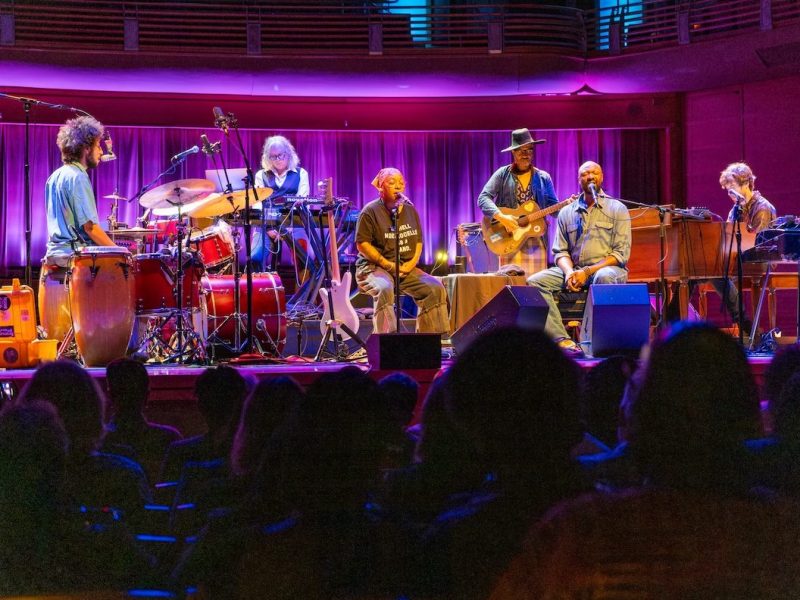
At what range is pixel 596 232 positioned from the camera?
6520mm

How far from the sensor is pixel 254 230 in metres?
8.22

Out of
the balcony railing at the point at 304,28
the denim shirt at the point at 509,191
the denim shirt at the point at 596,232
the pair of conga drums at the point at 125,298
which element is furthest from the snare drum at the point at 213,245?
the balcony railing at the point at 304,28

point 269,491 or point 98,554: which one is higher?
point 269,491

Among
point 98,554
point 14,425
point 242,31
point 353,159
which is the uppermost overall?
point 242,31

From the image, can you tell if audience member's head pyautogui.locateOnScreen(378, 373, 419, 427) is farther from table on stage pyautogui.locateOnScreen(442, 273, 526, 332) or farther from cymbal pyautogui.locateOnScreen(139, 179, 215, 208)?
table on stage pyautogui.locateOnScreen(442, 273, 526, 332)

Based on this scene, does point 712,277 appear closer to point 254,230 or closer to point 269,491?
point 254,230

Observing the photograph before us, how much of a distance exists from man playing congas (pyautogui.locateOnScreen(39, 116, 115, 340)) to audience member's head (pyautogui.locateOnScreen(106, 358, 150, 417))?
340 centimetres

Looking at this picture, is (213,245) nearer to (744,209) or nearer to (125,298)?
(125,298)

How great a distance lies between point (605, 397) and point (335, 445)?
116cm

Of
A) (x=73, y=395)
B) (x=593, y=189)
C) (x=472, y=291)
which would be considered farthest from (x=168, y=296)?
(x=73, y=395)

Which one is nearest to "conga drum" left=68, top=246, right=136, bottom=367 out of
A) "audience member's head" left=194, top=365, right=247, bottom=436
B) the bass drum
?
the bass drum

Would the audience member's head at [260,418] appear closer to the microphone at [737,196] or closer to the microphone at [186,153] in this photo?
the microphone at [186,153]

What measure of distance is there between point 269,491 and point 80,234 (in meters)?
4.68

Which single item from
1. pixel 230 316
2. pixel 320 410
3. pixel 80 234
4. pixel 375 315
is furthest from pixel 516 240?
pixel 320 410
